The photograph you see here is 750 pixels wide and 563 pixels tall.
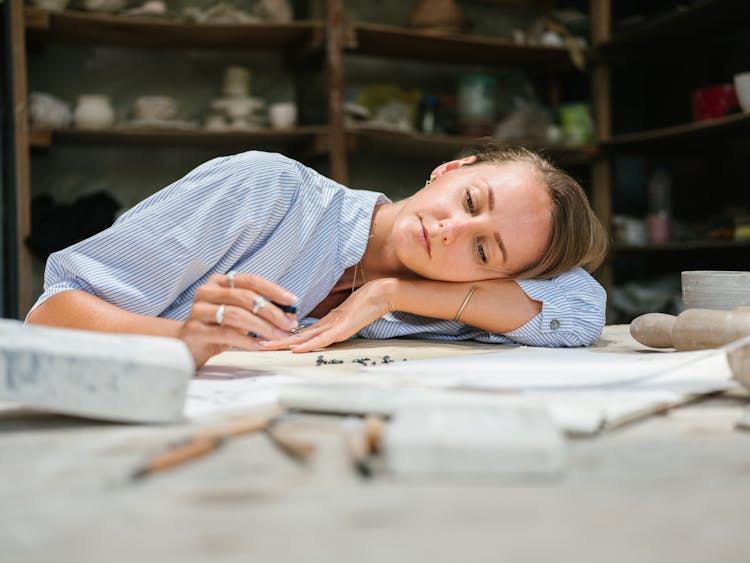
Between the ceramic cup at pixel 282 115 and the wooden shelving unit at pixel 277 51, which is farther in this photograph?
the ceramic cup at pixel 282 115

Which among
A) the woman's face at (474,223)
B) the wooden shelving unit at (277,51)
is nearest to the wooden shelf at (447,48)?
the wooden shelving unit at (277,51)

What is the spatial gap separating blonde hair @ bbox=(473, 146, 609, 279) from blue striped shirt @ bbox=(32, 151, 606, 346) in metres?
0.04

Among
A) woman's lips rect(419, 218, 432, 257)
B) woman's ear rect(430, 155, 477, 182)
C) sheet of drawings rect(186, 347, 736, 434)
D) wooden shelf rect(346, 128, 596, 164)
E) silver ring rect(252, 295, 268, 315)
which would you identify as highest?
wooden shelf rect(346, 128, 596, 164)

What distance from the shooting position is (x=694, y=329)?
3.99ft

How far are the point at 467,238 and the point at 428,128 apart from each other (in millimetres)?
2493

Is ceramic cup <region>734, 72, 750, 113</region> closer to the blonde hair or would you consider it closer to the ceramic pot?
the blonde hair

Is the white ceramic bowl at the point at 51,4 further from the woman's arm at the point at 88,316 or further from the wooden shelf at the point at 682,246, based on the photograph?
the wooden shelf at the point at 682,246

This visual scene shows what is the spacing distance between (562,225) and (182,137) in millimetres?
2415

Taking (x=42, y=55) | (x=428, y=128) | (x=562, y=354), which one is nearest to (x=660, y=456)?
(x=562, y=354)

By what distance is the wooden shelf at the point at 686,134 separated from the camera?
3360 mm

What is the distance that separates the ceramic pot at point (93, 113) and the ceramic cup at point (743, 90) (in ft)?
8.90

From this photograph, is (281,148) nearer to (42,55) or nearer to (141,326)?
(42,55)

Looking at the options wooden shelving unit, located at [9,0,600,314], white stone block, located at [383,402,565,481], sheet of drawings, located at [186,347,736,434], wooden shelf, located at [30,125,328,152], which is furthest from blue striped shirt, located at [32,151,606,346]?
wooden shelf, located at [30,125,328,152]

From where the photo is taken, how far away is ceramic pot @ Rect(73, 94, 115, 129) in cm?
350
